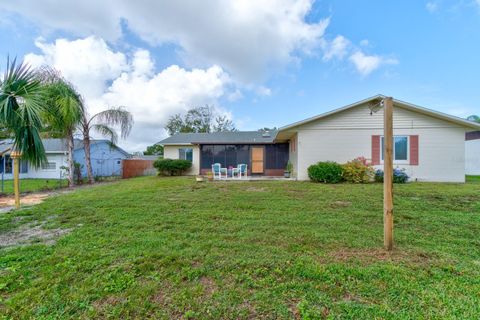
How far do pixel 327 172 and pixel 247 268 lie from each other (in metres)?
8.48

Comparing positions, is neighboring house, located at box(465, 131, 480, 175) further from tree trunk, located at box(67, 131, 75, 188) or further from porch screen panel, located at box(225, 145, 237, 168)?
tree trunk, located at box(67, 131, 75, 188)

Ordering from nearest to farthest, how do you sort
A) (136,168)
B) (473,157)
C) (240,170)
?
(240,170) → (473,157) → (136,168)

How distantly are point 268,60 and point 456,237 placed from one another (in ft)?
39.5

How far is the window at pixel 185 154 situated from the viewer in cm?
1719

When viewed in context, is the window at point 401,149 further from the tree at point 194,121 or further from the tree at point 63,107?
the tree at point 194,121

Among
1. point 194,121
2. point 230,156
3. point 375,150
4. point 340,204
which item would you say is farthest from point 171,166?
point 194,121

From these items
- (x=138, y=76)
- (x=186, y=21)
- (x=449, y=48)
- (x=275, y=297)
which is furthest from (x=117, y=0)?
(x=449, y=48)

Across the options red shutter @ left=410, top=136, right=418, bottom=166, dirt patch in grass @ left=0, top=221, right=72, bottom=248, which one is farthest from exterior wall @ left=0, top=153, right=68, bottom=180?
red shutter @ left=410, top=136, right=418, bottom=166

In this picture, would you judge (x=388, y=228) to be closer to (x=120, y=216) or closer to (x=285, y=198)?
(x=285, y=198)

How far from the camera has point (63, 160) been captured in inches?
719

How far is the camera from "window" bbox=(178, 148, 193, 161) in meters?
17.2

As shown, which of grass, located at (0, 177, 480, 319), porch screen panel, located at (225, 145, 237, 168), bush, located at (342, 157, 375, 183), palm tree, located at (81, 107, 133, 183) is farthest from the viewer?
porch screen panel, located at (225, 145, 237, 168)

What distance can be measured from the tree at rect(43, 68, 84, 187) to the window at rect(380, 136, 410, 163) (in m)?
15.4

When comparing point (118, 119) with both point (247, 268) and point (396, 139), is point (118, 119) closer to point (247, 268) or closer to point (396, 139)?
point (247, 268)
